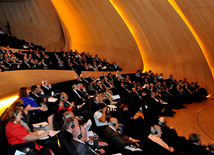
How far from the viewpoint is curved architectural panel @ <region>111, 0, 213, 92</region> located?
12711mm

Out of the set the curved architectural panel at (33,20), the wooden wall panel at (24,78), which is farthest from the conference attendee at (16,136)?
the curved architectural panel at (33,20)


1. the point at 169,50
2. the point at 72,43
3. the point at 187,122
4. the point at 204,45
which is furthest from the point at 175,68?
the point at 72,43

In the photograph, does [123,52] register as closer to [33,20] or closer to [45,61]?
[45,61]

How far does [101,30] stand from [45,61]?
757 cm

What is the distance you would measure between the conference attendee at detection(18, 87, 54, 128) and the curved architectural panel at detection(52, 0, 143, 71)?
11992 millimetres

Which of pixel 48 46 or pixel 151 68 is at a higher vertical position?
pixel 48 46

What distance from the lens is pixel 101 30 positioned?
17.8m

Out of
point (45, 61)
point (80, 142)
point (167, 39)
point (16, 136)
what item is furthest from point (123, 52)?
point (16, 136)

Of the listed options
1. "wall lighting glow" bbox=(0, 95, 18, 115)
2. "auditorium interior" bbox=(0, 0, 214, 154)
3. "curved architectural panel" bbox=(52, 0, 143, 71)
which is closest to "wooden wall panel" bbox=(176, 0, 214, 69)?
"auditorium interior" bbox=(0, 0, 214, 154)

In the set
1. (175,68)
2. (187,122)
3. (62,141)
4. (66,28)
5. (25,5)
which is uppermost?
(25,5)

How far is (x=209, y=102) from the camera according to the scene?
12023 millimetres

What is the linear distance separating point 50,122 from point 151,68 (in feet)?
44.1

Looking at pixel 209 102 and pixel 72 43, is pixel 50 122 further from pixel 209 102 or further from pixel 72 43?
pixel 72 43

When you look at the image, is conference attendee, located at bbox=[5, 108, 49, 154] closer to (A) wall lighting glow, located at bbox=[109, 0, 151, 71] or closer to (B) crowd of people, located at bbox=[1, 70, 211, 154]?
(B) crowd of people, located at bbox=[1, 70, 211, 154]
